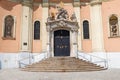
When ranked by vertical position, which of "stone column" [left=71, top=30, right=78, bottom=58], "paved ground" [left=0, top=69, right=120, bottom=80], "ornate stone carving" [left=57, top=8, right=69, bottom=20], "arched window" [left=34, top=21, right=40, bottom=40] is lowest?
"paved ground" [left=0, top=69, right=120, bottom=80]

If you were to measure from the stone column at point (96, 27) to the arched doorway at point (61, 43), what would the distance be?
8.88 ft

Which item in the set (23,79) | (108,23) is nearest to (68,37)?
(108,23)

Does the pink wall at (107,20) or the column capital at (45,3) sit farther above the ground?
the column capital at (45,3)

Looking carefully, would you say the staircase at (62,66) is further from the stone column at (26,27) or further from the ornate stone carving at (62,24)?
the ornate stone carving at (62,24)

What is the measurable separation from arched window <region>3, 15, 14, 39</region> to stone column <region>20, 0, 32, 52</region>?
3.51 feet

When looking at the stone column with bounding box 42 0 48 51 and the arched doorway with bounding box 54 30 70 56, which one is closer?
the stone column with bounding box 42 0 48 51

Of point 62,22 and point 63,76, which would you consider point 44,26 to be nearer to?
point 62,22

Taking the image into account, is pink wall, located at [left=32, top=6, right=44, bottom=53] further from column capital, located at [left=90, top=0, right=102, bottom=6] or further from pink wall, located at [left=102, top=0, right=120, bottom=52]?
pink wall, located at [left=102, top=0, right=120, bottom=52]

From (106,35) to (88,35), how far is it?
6.64 ft

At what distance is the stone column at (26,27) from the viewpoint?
19.0 metres

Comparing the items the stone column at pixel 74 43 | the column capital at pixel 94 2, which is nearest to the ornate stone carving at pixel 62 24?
the stone column at pixel 74 43

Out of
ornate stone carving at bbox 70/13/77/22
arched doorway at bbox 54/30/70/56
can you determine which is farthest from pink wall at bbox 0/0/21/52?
ornate stone carving at bbox 70/13/77/22

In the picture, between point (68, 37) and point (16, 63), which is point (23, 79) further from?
point (68, 37)

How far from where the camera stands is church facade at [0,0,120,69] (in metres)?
18.2
